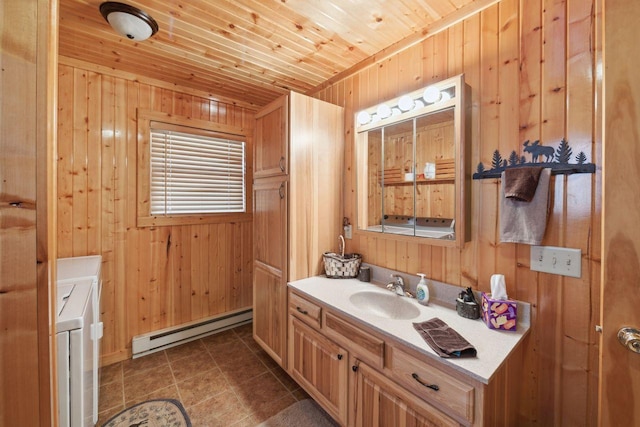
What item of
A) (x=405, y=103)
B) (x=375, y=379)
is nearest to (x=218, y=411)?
(x=375, y=379)

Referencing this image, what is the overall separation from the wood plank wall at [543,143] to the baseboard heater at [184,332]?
2272 millimetres

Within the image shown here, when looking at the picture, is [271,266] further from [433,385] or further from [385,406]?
[433,385]

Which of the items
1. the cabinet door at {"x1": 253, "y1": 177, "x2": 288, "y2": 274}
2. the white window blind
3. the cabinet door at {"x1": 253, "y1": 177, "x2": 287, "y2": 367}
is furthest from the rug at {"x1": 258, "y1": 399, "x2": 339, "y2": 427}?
the white window blind

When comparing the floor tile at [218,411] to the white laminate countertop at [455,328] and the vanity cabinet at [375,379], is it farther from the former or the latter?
the white laminate countertop at [455,328]

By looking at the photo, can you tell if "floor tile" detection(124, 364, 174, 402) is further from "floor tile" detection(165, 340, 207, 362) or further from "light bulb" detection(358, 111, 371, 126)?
"light bulb" detection(358, 111, 371, 126)

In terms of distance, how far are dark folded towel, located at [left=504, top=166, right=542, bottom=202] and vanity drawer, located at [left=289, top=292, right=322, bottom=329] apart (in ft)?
3.96

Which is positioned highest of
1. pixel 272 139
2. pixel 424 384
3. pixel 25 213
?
pixel 272 139

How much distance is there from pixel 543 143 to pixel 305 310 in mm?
1588

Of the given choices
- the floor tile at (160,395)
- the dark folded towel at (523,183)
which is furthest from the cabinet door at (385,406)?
the floor tile at (160,395)

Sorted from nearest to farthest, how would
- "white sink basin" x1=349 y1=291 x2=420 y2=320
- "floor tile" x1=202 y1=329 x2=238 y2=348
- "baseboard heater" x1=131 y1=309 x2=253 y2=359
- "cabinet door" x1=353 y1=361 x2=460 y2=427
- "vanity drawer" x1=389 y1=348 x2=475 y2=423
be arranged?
"vanity drawer" x1=389 y1=348 x2=475 y2=423
"cabinet door" x1=353 y1=361 x2=460 y2=427
"white sink basin" x1=349 y1=291 x2=420 y2=320
"baseboard heater" x1=131 y1=309 x2=253 y2=359
"floor tile" x1=202 y1=329 x2=238 y2=348

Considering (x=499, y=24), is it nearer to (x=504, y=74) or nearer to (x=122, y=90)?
(x=504, y=74)

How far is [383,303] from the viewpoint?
66.4 inches

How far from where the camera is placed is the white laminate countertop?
953 millimetres

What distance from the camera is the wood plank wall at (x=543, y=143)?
1.10 meters
